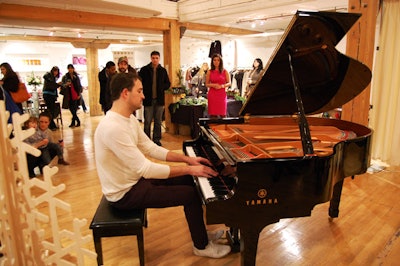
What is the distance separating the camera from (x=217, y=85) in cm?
525

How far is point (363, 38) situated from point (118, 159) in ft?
11.7

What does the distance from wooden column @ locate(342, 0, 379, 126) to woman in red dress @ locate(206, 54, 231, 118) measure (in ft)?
6.72

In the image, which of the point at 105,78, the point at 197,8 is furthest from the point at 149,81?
the point at 197,8

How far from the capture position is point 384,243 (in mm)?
2568

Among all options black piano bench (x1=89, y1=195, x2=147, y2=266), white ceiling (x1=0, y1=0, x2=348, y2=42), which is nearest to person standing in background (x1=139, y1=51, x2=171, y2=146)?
white ceiling (x1=0, y1=0, x2=348, y2=42)

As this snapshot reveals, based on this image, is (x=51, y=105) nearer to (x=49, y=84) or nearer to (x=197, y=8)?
(x=49, y=84)

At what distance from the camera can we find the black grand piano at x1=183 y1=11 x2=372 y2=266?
66.5 inches

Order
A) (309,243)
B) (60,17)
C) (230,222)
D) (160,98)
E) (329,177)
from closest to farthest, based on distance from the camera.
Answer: (230,222) < (329,177) < (309,243) < (60,17) < (160,98)

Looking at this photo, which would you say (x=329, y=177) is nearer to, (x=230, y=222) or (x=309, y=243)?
(x=230, y=222)

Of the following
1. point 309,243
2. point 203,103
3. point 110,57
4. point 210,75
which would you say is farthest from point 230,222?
point 110,57

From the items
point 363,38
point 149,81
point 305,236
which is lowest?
point 305,236

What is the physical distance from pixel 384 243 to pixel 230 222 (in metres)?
1.72

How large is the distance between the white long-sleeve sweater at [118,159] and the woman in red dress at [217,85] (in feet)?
11.3

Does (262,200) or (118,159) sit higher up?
(118,159)
